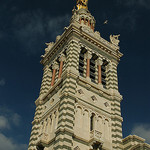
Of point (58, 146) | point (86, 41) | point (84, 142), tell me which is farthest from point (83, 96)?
point (86, 41)

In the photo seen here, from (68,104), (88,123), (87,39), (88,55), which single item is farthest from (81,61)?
(88,123)

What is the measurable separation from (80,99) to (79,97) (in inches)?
9.4

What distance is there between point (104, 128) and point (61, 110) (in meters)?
5.20

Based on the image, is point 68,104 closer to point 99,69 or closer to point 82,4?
point 99,69

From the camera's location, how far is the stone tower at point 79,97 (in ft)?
75.8

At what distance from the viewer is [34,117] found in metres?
29.2

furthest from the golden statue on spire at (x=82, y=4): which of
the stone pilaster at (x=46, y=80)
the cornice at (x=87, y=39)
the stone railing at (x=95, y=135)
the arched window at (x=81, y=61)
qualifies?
the stone railing at (x=95, y=135)

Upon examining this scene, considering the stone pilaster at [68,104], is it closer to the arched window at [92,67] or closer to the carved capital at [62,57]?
the carved capital at [62,57]

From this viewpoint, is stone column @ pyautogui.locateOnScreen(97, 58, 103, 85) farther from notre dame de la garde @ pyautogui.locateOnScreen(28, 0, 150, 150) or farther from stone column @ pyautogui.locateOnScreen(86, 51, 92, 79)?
stone column @ pyautogui.locateOnScreen(86, 51, 92, 79)

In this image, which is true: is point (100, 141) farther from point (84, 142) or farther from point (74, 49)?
point (74, 49)

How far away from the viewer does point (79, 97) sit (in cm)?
2598

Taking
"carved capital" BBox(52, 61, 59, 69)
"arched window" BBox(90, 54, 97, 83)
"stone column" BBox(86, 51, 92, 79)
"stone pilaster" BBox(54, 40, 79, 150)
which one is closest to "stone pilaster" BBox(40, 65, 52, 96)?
"carved capital" BBox(52, 61, 59, 69)

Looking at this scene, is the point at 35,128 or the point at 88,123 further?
the point at 35,128

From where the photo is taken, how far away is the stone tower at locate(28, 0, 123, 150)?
23.1 meters
